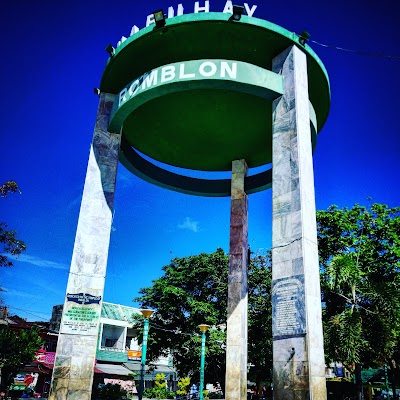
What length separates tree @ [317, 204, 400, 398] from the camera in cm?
2184

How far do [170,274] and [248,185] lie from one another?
2190 centimetres

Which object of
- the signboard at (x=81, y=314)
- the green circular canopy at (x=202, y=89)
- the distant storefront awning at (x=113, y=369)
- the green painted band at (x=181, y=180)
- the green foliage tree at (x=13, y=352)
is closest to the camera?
the signboard at (x=81, y=314)

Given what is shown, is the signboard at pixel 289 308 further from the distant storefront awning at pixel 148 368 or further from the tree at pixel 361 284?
the distant storefront awning at pixel 148 368

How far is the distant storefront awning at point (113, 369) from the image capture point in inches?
1998

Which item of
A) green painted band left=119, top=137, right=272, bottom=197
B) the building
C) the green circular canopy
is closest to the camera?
the green circular canopy

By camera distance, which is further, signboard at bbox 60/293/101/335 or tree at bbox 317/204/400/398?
tree at bbox 317/204/400/398

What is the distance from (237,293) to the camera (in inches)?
810

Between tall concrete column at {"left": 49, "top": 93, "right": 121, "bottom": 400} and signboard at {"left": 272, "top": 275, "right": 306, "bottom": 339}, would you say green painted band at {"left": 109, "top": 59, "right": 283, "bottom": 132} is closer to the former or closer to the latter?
tall concrete column at {"left": 49, "top": 93, "right": 121, "bottom": 400}

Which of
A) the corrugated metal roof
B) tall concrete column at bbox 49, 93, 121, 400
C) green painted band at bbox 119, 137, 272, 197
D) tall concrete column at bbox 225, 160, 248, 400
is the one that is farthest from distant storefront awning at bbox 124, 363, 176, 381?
tall concrete column at bbox 49, 93, 121, 400

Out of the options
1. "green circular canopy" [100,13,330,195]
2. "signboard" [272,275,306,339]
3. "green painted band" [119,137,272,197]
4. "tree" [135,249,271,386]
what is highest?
"green circular canopy" [100,13,330,195]

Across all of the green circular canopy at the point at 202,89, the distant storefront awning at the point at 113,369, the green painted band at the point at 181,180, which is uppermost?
the green circular canopy at the point at 202,89

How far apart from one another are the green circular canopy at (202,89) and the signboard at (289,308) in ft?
23.0

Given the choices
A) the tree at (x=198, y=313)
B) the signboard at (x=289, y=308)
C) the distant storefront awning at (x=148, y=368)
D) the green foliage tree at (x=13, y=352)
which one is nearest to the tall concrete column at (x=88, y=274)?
the signboard at (x=289, y=308)

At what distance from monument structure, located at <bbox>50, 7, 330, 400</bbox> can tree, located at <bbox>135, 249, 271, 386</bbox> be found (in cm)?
1802
